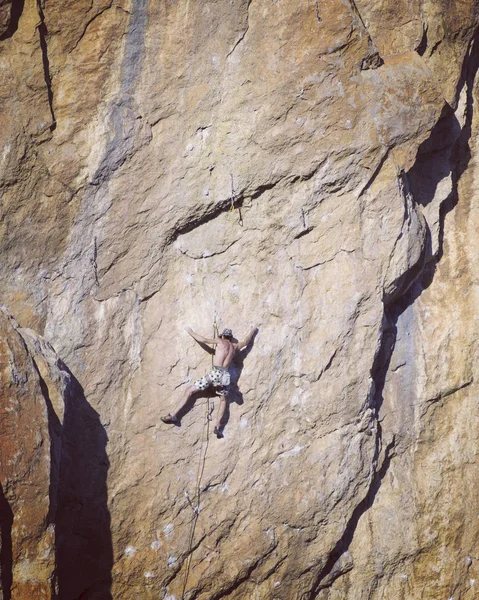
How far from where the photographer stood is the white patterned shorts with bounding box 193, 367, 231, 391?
9.37m

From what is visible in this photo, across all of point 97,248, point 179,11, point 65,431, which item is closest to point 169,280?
point 97,248

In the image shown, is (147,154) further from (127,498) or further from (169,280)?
(127,498)

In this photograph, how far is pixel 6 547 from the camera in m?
7.44

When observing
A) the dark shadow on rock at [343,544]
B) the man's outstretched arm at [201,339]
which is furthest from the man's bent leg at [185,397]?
the dark shadow on rock at [343,544]

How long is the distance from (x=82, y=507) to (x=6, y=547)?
1.79m

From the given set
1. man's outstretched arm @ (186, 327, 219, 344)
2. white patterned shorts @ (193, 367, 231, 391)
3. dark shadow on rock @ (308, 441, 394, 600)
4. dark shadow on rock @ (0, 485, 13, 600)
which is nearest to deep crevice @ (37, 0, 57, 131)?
man's outstretched arm @ (186, 327, 219, 344)

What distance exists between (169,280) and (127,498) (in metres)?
3.22

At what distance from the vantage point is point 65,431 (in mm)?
9141

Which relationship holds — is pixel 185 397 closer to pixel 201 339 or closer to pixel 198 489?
pixel 201 339

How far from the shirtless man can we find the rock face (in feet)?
0.69

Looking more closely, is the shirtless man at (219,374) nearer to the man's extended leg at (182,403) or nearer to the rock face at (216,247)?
the man's extended leg at (182,403)

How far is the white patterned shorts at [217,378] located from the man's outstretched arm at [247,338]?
468 millimetres

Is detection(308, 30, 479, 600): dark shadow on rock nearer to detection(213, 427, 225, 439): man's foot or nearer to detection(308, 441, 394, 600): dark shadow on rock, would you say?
detection(308, 441, 394, 600): dark shadow on rock

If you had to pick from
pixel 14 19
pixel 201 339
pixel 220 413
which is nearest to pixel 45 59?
pixel 14 19
